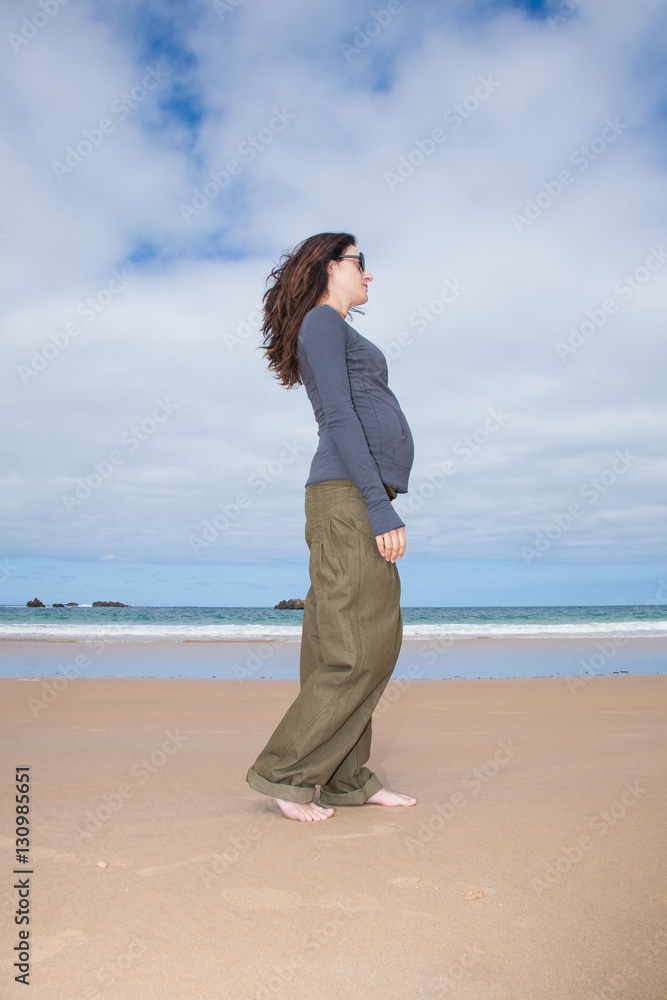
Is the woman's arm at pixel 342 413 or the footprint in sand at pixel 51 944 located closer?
the footprint in sand at pixel 51 944

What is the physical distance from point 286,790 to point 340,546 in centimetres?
79

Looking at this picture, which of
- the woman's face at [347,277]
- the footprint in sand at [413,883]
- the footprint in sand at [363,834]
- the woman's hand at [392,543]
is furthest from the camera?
the woman's face at [347,277]

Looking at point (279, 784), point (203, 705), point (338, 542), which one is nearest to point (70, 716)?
point (203, 705)

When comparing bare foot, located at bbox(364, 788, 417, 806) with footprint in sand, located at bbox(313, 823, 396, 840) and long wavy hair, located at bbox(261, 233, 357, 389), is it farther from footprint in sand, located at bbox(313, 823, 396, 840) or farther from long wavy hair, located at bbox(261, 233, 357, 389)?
long wavy hair, located at bbox(261, 233, 357, 389)

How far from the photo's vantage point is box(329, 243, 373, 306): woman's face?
8.21ft

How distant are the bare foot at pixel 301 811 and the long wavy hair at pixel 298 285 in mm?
1521

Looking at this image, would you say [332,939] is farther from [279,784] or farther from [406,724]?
[406,724]

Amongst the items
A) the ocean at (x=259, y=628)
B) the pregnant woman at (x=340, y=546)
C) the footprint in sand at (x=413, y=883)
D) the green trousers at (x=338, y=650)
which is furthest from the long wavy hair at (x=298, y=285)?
the ocean at (x=259, y=628)

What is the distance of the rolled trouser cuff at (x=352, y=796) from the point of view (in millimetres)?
2359

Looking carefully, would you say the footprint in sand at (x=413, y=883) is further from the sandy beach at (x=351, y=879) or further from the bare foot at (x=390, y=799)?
the bare foot at (x=390, y=799)

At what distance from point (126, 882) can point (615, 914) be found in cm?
112

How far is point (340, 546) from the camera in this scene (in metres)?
2.23

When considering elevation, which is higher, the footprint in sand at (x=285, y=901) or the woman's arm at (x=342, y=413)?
the woman's arm at (x=342, y=413)

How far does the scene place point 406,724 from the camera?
4.22m
